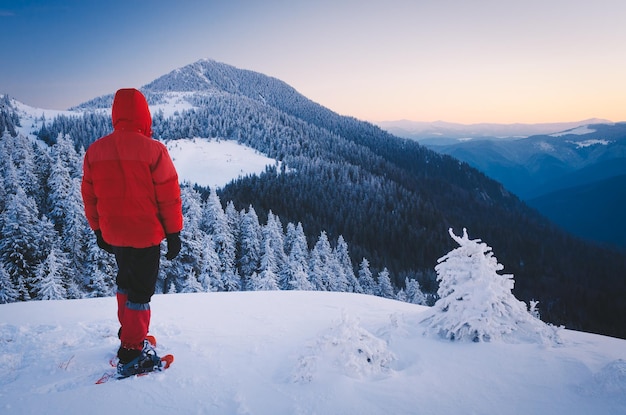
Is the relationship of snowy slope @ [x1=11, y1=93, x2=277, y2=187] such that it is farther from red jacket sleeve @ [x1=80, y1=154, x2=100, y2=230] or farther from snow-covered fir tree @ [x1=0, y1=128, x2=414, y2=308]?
red jacket sleeve @ [x1=80, y1=154, x2=100, y2=230]

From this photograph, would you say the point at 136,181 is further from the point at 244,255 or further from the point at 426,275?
the point at 426,275

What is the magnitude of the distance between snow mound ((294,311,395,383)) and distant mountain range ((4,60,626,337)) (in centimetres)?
6486

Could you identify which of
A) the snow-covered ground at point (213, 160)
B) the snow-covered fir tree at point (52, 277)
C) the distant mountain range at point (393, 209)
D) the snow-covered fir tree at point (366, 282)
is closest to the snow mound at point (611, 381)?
the snow-covered fir tree at point (52, 277)

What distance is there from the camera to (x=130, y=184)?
339cm

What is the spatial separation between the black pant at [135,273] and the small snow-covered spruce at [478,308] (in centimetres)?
391

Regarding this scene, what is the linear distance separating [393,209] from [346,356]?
102 m

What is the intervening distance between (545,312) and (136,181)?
308 ft

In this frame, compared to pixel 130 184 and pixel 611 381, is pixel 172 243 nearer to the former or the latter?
pixel 130 184

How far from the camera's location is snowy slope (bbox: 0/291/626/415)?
9.55 feet

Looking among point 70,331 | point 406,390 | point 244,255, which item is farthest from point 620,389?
point 244,255

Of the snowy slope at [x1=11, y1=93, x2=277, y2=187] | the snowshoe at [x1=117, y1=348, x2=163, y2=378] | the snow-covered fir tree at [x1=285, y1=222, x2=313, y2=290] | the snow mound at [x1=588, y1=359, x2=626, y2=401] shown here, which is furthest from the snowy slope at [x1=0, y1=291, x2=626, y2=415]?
the snowy slope at [x1=11, y1=93, x2=277, y2=187]

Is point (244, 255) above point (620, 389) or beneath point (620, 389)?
beneath

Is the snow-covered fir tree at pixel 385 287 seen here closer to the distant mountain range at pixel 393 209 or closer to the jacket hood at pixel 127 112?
the distant mountain range at pixel 393 209

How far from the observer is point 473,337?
445cm
